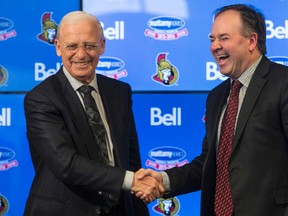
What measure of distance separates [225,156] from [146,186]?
1.54 ft

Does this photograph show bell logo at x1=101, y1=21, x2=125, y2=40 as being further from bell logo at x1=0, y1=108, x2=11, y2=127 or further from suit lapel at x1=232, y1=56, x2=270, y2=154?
suit lapel at x1=232, y1=56, x2=270, y2=154

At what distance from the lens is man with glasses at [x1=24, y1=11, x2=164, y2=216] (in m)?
2.45

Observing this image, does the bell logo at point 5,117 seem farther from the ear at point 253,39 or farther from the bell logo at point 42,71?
the ear at point 253,39

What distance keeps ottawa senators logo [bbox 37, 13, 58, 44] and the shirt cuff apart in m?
1.55

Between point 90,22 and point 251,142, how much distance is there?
95cm

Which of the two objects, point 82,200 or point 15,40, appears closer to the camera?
point 82,200

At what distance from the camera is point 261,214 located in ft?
7.49

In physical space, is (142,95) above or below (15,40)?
below

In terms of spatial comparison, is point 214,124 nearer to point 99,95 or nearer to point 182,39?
point 99,95

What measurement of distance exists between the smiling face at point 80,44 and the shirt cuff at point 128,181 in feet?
1.67

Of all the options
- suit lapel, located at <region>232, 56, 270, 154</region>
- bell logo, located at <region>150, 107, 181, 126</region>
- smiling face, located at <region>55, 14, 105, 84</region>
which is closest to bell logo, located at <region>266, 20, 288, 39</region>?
bell logo, located at <region>150, 107, 181, 126</region>

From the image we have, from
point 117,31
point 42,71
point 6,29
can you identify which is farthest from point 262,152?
point 6,29

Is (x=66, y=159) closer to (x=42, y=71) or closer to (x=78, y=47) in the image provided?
(x=78, y=47)

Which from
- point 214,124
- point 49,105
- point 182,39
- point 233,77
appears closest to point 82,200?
point 49,105
